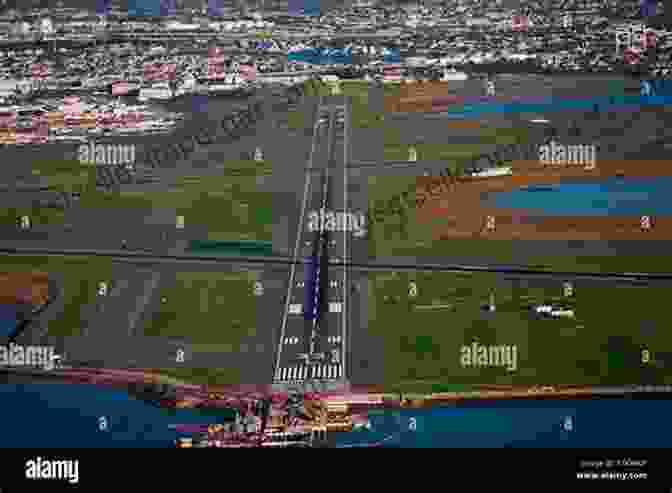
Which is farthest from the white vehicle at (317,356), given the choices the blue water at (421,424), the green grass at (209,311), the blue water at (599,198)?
the blue water at (599,198)

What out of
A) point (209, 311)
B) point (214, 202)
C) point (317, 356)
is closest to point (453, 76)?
point (214, 202)

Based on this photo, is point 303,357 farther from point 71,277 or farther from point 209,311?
point 71,277

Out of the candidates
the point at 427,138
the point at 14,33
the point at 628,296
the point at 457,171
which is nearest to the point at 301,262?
the point at 628,296

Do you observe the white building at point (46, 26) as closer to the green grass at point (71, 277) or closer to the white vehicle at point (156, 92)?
the white vehicle at point (156, 92)

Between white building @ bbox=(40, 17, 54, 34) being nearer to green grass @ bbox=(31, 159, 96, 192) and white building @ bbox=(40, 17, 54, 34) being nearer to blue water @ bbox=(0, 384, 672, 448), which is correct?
green grass @ bbox=(31, 159, 96, 192)
